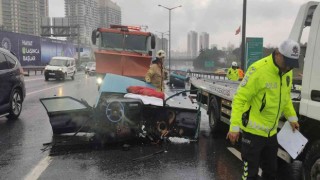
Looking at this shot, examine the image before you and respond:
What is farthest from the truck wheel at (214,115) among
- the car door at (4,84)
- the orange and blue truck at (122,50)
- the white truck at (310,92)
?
the orange and blue truck at (122,50)

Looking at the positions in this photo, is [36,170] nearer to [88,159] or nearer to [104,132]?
[88,159]

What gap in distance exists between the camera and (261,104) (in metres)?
3.79

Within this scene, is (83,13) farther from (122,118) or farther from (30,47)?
(122,118)

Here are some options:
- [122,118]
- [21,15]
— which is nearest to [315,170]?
[122,118]

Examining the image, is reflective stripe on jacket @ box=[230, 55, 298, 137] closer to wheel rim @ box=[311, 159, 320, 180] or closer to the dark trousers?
the dark trousers

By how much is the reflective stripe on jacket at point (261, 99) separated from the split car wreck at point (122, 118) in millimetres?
3678

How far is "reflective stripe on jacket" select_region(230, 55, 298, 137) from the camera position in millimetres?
3732

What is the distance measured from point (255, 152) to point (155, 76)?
5.71m

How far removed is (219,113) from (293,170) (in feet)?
10.5

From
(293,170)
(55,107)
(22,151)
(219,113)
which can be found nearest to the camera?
(293,170)

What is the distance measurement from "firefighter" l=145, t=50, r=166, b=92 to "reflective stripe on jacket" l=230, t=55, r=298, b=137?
554cm

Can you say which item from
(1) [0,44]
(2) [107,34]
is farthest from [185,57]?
(2) [107,34]

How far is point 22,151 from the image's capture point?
719cm

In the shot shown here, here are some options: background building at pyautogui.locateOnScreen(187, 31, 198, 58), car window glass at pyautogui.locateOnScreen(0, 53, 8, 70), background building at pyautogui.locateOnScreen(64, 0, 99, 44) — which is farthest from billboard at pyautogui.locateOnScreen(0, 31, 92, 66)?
background building at pyautogui.locateOnScreen(187, 31, 198, 58)
